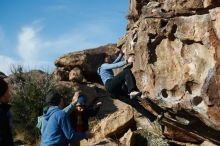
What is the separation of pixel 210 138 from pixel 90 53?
51.5 ft

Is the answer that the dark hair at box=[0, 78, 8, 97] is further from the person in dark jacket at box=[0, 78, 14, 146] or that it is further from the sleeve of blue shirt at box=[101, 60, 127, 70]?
the sleeve of blue shirt at box=[101, 60, 127, 70]

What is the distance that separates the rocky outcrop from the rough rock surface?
1383 centimetres

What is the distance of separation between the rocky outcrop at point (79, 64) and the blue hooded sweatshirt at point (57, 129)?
18.4 m

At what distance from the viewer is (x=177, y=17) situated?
11.8m

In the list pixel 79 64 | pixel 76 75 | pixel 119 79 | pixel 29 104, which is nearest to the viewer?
pixel 119 79

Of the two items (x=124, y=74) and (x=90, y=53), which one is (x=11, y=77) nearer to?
(x=90, y=53)

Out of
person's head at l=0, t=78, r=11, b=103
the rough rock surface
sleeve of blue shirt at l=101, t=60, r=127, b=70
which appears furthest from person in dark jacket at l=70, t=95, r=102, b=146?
person's head at l=0, t=78, r=11, b=103

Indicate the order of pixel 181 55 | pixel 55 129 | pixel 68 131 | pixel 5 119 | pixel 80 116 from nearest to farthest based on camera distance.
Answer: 1. pixel 5 119
2. pixel 68 131
3. pixel 55 129
4. pixel 181 55
5. pixel 80 116

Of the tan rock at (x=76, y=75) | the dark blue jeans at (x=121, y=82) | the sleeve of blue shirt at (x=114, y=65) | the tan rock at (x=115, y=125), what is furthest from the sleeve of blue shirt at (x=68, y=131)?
the tan rock at (x=76, y=75)

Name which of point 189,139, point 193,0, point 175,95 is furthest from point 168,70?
point 189,139

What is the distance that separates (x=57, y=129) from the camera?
8.59m

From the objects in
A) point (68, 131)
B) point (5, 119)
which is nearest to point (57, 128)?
point (68, 131)

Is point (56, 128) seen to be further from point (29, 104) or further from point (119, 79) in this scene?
point (29, 104)

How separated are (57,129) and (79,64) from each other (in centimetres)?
1885
